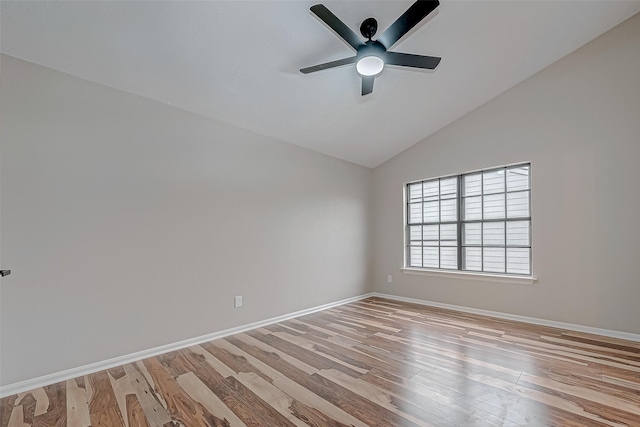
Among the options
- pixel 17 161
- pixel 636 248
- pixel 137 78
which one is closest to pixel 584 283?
pixel 636 248

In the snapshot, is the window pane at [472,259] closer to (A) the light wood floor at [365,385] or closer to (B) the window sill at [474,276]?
(B) the window sill at [474,276]

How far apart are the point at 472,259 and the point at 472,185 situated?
43.0 inches

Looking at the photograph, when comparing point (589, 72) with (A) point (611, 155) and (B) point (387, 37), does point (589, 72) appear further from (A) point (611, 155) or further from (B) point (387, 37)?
(B) point (387, 37)

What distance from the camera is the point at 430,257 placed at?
4.71 meters

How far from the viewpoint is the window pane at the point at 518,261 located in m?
3.72

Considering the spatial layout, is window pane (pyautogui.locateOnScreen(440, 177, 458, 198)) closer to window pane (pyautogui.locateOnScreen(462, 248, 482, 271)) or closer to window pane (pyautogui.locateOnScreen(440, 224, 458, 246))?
window pane (pyautogui.locateOnScreen(440, 224, 458, 246))

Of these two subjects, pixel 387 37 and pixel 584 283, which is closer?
pixel 387 37

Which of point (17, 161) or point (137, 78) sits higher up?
point (137, 78)

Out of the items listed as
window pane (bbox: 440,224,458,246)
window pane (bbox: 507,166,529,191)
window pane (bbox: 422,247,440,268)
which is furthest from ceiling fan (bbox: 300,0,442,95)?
window pane (bbox: 422,247,440,268)

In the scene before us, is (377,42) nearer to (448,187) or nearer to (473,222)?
(448,187)

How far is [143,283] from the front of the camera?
2771mm

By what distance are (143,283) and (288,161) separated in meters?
2.30

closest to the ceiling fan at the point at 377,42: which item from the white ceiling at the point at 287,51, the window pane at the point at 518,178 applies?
the white ceiling at the point at 287,51

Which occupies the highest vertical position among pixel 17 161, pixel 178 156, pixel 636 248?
pixel 178 156
